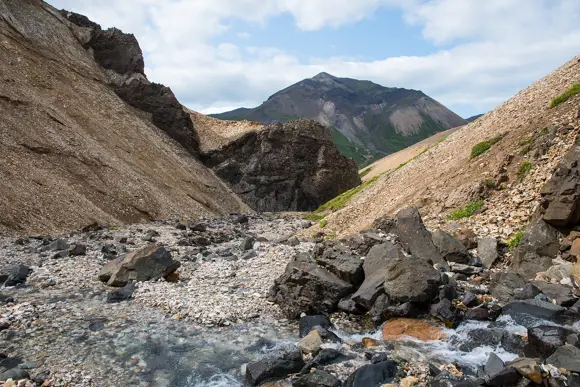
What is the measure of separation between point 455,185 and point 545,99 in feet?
29.7

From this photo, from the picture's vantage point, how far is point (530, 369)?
936cm

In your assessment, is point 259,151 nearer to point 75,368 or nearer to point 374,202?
point 374,202

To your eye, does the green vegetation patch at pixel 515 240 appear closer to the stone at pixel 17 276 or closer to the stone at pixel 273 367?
the stone at pixel 273 367

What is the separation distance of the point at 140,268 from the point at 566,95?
84.4 ft

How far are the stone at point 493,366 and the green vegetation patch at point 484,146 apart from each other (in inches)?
761

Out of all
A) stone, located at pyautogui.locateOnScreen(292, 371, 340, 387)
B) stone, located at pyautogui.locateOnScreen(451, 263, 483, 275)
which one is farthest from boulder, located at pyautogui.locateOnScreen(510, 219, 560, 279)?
stone, located at pyautogui.locateOnScreen(292, 371, 340, 387)

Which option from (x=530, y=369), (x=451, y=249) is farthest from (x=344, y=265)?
(x=530, y=369)

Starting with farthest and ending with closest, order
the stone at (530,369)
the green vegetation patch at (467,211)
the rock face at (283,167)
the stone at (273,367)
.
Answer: the rock face at (283,167), the green vegetation patch at (467,211), the stone at (273,367), the stone at (530,369)

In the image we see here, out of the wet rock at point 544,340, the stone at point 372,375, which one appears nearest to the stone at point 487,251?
the wet rock at point 544,340

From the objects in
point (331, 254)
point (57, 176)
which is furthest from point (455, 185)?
point (57, 176)

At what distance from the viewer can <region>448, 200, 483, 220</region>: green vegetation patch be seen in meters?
22.5

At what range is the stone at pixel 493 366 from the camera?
981 centimetres

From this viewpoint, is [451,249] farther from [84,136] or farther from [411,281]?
[84,136]

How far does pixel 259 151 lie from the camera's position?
72.9m
